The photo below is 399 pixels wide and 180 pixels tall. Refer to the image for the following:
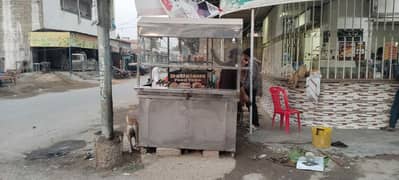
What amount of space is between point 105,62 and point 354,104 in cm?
537

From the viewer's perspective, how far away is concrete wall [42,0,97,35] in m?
29.8

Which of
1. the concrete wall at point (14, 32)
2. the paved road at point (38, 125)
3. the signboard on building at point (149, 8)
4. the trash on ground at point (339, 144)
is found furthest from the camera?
the concrete wall at point (14, 32)

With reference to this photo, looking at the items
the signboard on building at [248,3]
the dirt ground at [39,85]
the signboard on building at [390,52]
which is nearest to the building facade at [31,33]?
the dirt ground at [39,85]

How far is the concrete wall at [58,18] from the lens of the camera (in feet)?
97.9

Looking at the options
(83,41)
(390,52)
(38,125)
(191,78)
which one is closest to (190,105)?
(191,78)

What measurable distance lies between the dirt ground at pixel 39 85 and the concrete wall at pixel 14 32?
3.71m

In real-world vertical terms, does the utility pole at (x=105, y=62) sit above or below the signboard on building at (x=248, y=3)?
below

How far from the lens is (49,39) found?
28656mm

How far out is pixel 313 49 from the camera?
26.4 ft

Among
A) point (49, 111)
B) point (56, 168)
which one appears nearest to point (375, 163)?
point (56, 168)

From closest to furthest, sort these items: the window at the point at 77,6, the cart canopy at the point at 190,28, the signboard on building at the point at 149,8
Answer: the cart canopy at the point at 190,28
the signboard on building at the point at 149,8
the window at the point at 77,6

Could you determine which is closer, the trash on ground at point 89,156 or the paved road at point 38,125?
the trash on ground at point 89,156

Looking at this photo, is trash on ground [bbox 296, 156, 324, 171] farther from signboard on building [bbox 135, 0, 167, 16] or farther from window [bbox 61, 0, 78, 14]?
window [bbox 61, 0, 78, 14]

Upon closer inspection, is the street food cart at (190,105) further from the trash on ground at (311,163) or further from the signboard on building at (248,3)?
the signboard on building at (248,3)
